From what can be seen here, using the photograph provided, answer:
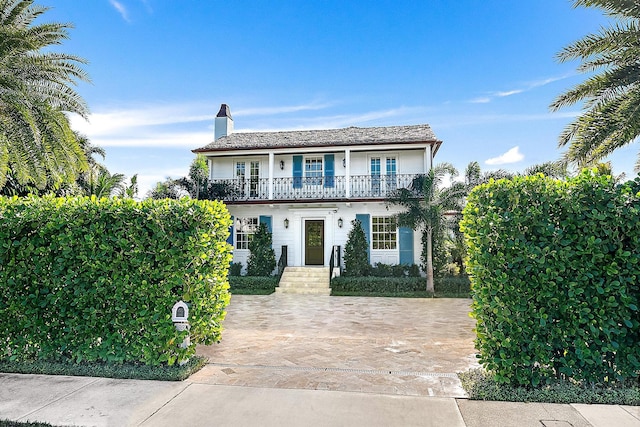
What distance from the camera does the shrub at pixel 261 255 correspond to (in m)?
15.2

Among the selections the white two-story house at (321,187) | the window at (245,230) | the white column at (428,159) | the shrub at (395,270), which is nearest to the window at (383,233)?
the white two-story house at (321,187)

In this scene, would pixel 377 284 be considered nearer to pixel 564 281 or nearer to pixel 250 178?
pixel 250 178

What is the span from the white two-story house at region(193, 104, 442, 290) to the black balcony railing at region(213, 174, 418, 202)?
0.14 ft

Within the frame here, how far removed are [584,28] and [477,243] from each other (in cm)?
724

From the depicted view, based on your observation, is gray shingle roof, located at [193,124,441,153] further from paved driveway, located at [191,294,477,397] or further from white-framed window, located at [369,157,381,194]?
paved driveway, located at [191,294,477,397]

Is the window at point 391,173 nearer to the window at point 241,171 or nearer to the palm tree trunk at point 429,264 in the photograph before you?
the palm tree trunk at point 429,264

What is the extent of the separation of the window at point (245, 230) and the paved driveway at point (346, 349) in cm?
639

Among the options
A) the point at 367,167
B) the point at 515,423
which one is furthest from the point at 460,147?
the point at 515,423

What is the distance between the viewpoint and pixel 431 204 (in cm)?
1320

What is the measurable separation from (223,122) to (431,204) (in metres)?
11.9

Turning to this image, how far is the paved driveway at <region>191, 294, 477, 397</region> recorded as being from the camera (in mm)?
4297

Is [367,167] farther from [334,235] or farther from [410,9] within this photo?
[410,9]

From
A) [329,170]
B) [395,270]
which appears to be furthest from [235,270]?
[395,270]

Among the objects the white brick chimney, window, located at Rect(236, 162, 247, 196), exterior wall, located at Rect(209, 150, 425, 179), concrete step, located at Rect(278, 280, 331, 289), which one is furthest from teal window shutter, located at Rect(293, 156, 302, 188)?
the white brick chimney
